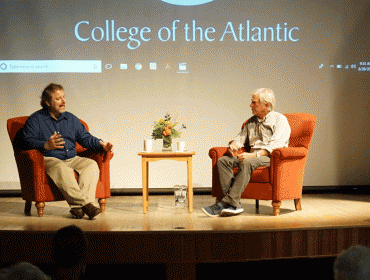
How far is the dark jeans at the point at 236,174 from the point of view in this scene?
3.53 meters

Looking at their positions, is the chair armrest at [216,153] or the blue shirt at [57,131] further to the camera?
the chair armrest at [216,153]

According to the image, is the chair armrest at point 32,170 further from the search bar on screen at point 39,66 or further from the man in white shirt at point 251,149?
the search bar on screen at point 39,66

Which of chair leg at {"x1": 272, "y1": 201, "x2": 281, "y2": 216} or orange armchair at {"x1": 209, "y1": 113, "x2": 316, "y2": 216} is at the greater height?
orange armchair at {"x1": 209, "y1": 113, "x2": 316, "y2": 216}

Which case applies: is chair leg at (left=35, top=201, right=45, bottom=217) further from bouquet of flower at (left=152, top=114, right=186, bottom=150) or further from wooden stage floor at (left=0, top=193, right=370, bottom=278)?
A: bouquet of flower at (left=152, top=114, right=186, bottom=150)

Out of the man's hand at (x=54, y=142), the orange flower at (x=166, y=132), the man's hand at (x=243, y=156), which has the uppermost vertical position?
the orange flower at (x=166, y=132)

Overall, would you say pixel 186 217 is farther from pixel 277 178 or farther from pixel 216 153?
pixel 277 178

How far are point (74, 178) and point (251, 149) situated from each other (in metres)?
1.56

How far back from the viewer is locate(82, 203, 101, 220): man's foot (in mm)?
3402

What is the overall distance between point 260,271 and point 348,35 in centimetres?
329

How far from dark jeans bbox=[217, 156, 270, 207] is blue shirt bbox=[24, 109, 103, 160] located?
1.11 meters

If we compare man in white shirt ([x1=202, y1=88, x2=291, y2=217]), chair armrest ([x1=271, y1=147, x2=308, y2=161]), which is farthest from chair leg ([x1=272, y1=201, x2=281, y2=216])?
chair armrest ([x1=271, y1=147, x2=308, y2=161])

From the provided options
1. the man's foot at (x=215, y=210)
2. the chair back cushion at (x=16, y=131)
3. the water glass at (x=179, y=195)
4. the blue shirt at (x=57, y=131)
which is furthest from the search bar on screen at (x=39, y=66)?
the man's foot at (x=215, y=210)

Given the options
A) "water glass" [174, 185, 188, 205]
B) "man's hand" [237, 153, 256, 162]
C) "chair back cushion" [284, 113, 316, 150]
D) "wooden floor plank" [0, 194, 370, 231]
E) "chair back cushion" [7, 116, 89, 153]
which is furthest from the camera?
"water glass" [174, 185, 188, 205]

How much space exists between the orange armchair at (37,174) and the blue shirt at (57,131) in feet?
0.30
